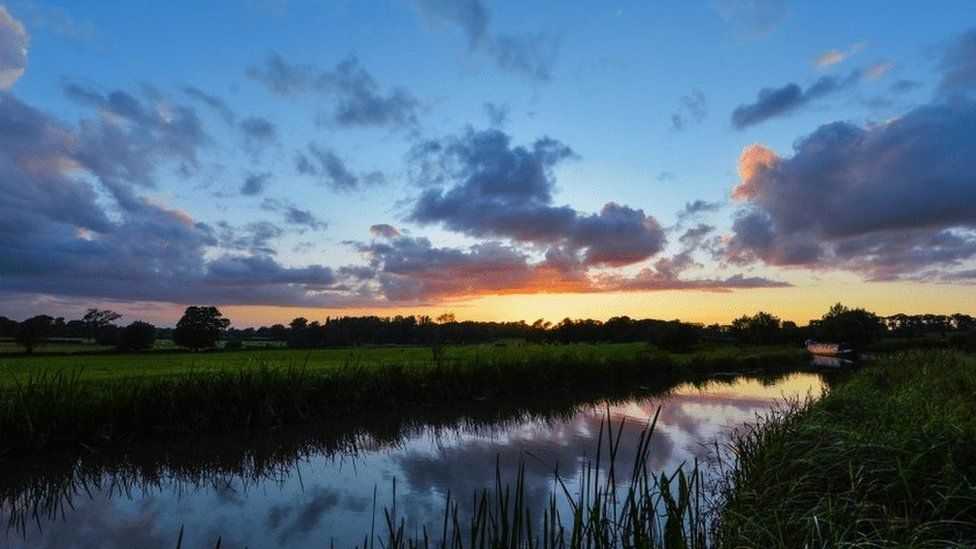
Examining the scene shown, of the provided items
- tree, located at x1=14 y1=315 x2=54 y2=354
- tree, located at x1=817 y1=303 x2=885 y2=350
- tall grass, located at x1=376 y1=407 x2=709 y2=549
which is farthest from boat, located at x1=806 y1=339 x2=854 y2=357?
tree, located at x1=14 y1=315 x2=54 y2=354

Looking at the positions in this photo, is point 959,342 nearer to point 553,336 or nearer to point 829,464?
point 553,336

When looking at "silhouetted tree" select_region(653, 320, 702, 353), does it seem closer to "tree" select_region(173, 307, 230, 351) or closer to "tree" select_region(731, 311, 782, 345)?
"tree" select_region(731, 311, 782, 345)

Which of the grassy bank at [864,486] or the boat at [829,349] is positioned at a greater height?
the grassy bank at [864,486]

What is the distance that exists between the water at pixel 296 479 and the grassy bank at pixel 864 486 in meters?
2.17

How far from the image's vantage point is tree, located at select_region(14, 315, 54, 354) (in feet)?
126

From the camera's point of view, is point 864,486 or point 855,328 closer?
point 864,486

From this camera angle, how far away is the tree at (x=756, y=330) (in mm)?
72500

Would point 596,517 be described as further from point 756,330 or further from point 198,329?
point 756,330

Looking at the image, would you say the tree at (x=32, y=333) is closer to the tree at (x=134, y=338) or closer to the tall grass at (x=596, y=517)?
the tree at (x=134, y=338)

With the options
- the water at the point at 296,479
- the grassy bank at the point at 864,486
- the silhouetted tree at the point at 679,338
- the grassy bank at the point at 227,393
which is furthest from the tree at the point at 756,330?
the grassy bank at the point at 864,486

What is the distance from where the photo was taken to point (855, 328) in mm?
70750

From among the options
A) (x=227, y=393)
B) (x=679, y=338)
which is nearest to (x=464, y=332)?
(x=679, y=338)

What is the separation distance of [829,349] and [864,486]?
263 ft

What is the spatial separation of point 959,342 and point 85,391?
7047cm
